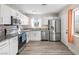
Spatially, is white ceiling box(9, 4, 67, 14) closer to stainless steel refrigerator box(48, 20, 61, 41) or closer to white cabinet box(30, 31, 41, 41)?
stainless steel refrigerator box(48, 20, 61, 41)

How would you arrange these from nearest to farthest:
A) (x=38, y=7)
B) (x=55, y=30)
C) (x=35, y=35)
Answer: (x=38, y=7) → (x=55, y=30) → (x=35, y=35)

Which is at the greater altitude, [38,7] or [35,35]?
[38,7]

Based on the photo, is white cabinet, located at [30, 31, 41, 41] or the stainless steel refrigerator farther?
white cabinet, located at [30, 31, 41, 41]

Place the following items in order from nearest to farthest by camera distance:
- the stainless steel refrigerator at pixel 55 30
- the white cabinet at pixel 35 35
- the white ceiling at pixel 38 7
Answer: the white ceiling at pixel 38 7, the stainless steel refrigerator at pixel 55 30, the white cabinet at pixel 35 35

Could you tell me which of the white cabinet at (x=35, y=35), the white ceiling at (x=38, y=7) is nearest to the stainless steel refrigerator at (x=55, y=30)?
the white cabinet at (x=35, y=35)

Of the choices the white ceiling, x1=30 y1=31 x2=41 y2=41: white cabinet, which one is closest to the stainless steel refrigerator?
x1=30 y1=31 x2=41 y2=41: white cabinet

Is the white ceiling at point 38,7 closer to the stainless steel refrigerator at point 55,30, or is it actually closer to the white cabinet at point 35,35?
the stainless steel refrigerator at point 55,30

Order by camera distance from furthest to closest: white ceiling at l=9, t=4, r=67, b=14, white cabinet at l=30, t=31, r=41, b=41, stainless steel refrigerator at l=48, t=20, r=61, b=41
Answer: white cabinet at l=30, t=31, r=41, b=41 < stainless steel refrigerator at l=48, t=20, r=61, b=41 < white ceiling at l=9, t=4, r=67, b=14

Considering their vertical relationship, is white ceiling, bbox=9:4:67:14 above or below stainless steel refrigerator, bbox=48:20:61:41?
above

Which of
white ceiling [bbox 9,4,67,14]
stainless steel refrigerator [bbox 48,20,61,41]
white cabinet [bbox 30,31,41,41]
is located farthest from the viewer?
white cabinet [bbox 30,31,41,41]

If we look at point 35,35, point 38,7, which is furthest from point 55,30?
point 38,7

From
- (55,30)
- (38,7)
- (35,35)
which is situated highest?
(38,7)

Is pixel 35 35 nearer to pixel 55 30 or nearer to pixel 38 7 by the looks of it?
pixel 55 30
